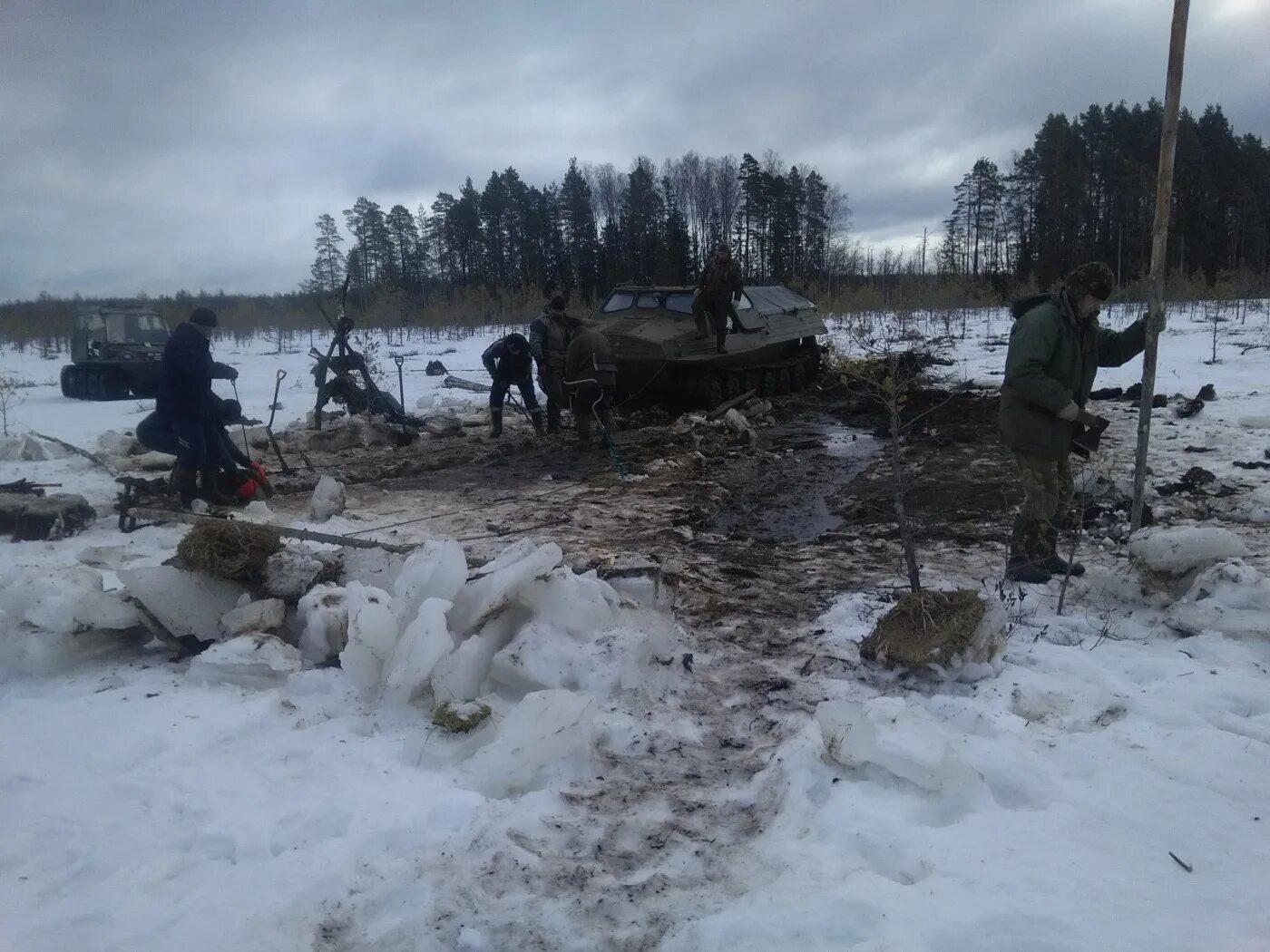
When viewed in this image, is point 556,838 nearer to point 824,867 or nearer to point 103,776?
point 824,867

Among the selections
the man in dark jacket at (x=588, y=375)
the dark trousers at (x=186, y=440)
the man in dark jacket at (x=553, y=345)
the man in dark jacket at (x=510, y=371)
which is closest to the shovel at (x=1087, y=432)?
the man in dark jacket at (x=588, y=375)

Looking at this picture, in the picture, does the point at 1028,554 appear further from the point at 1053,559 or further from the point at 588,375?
the point at 588,375

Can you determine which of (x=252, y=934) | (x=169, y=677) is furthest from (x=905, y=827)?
(x=169, y=677)

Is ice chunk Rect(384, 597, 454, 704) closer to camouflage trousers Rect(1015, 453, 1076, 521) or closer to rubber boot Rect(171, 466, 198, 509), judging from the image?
camouflage trousers Rect(1015, 453, 1076, 521)

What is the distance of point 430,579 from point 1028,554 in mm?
3267

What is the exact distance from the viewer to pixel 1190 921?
2.22 m

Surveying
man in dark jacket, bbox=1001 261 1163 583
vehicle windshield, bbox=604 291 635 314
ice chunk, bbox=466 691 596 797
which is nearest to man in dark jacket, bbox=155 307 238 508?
ice chunk, bbox=466 691 596 797

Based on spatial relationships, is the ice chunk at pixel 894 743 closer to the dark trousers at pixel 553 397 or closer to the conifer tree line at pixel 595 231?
the dark trousers at pixel 553 397

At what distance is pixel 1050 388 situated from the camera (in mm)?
4559

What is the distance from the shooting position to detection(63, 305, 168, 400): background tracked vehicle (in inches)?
637

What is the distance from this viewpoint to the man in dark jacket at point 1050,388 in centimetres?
461

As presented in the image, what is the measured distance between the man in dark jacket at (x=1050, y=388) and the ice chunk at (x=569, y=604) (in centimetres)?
238

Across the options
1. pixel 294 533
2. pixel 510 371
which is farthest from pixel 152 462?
pixel 294 533

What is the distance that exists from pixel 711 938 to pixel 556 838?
2.21 feet
